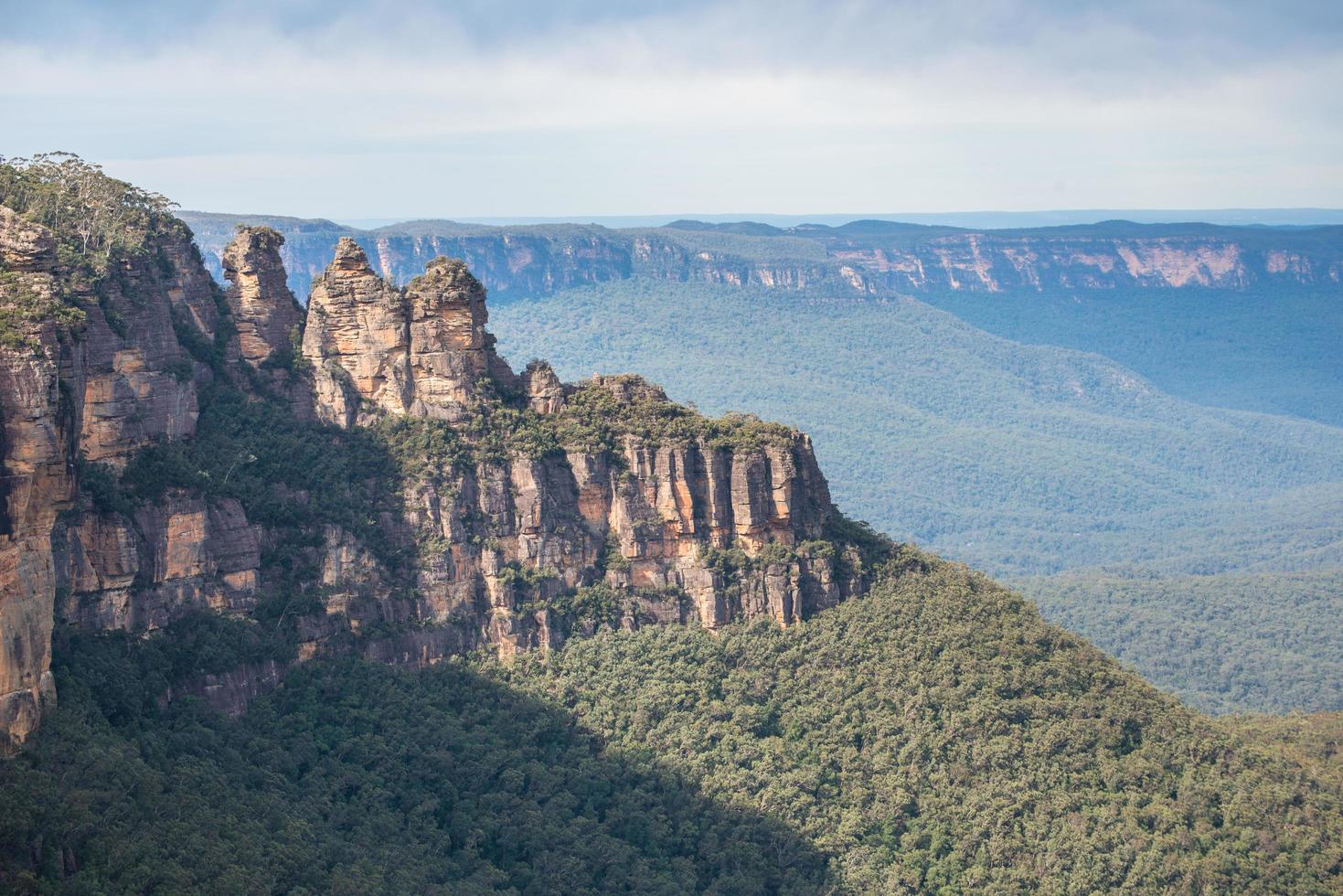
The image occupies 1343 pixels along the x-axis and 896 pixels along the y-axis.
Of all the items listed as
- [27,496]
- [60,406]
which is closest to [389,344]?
[60,406]

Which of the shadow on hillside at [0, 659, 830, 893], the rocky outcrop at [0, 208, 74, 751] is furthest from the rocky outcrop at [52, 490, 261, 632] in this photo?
the rocky outcrop at [0, 208, 74, 751]

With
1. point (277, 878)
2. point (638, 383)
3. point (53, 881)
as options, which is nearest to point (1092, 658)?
point (638, 383)

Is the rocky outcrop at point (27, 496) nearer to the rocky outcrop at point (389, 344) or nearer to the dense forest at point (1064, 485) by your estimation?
the rocky outcrop at point (389, 344)

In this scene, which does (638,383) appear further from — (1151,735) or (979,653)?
(1151,735)

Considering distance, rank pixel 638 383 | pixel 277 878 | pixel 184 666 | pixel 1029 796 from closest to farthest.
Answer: pixel 277 878 < pixel 184 666 < pixel 1029 796 < pixel 638 383

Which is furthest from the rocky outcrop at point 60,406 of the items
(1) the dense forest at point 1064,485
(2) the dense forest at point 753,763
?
(1) the dense forest at point 1064,485

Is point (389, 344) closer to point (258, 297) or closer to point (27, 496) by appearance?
point (258, 297)
